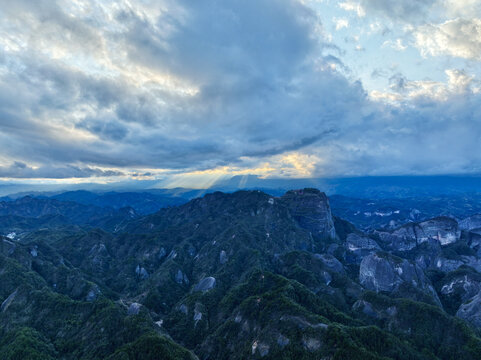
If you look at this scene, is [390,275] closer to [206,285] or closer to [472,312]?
[472,312]

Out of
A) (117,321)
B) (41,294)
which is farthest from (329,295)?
(41,294)

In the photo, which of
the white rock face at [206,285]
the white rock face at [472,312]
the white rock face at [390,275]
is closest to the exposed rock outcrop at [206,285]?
the white rock face at [206,285]

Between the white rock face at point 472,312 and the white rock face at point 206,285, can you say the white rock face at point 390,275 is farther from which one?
the white rock face at point 206,285

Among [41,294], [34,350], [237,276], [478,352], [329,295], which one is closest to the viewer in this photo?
[478,352]

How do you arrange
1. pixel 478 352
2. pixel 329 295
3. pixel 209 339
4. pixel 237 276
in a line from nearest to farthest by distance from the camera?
pixel 478 352
pixel 209 339
pixel 329 295
pixel 237 276

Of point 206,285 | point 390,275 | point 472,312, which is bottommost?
point 206,285

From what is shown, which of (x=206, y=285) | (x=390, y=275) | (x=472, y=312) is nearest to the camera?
(x=472, y=312)

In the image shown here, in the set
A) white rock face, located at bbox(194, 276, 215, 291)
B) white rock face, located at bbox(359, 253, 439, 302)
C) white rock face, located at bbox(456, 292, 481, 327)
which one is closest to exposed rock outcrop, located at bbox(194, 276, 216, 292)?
white rock face, located at bbox(194, 276, 215, 291)

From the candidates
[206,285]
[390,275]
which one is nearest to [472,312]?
[390,275]

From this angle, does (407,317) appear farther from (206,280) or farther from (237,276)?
(206,280)

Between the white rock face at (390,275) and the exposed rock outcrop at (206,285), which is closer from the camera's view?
the exposed rock outcrop at (206,285)

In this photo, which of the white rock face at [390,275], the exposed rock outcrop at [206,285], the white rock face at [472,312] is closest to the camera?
the white rock face at [472,312]
